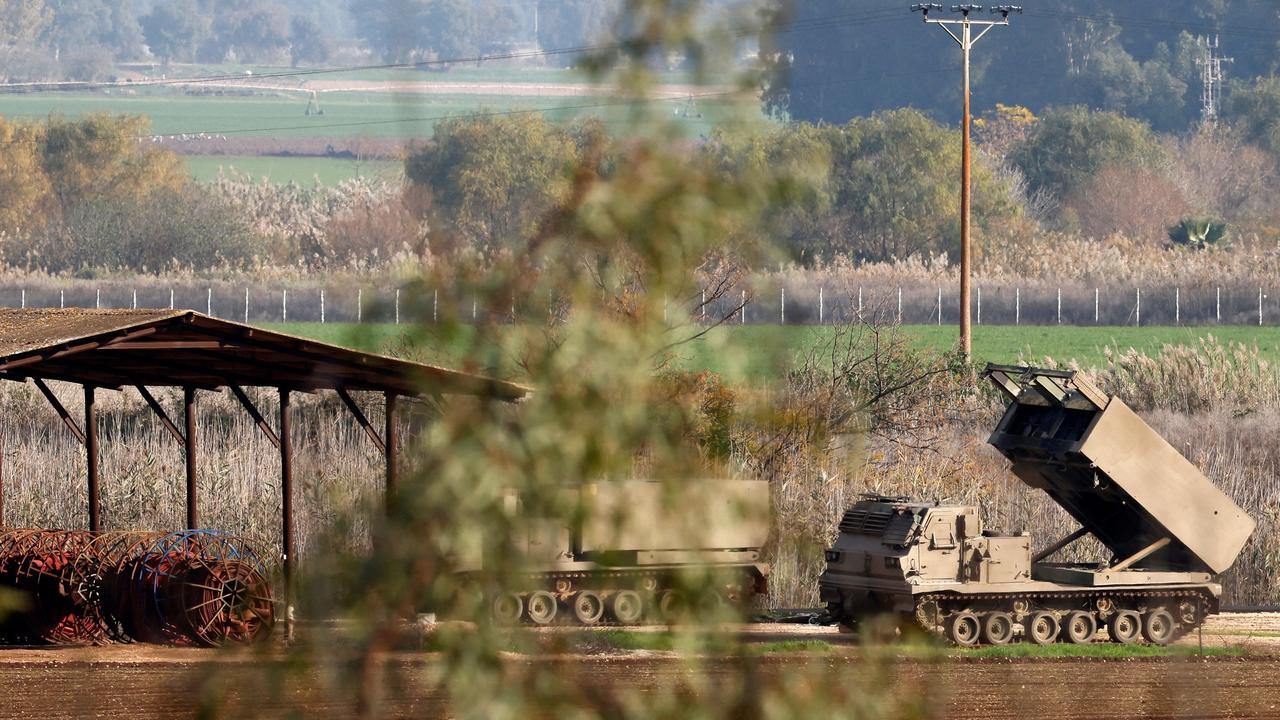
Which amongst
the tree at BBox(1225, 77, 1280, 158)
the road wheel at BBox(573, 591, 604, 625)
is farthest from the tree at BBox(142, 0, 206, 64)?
the road wheel at BBox(573, 591, 604, 625)

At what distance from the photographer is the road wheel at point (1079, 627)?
21.5 meters

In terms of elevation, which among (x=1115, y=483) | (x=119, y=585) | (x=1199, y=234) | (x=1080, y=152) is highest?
(x=1080, y=152)

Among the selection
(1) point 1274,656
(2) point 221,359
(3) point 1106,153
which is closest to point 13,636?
(2) point 221,359

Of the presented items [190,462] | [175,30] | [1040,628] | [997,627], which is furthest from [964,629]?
[175,30]

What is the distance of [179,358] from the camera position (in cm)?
1983

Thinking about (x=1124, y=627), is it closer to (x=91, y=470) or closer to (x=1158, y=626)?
(x=1158, y=626)

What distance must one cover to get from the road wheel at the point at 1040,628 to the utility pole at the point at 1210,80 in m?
115

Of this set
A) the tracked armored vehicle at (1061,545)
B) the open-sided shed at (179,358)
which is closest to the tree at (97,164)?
the open-sided shed at (179,358)

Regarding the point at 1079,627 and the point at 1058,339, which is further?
the point at 1058,339

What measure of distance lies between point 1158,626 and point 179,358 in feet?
39.6

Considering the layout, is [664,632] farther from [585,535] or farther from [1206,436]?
[1206,436]

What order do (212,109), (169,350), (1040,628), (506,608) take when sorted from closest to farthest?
(506,608)
(169,350)
(1040,628)
(212,109)

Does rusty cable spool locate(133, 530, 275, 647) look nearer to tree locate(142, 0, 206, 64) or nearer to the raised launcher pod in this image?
the raised launcher pod

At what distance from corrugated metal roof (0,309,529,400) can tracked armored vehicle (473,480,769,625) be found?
40.0 feet
